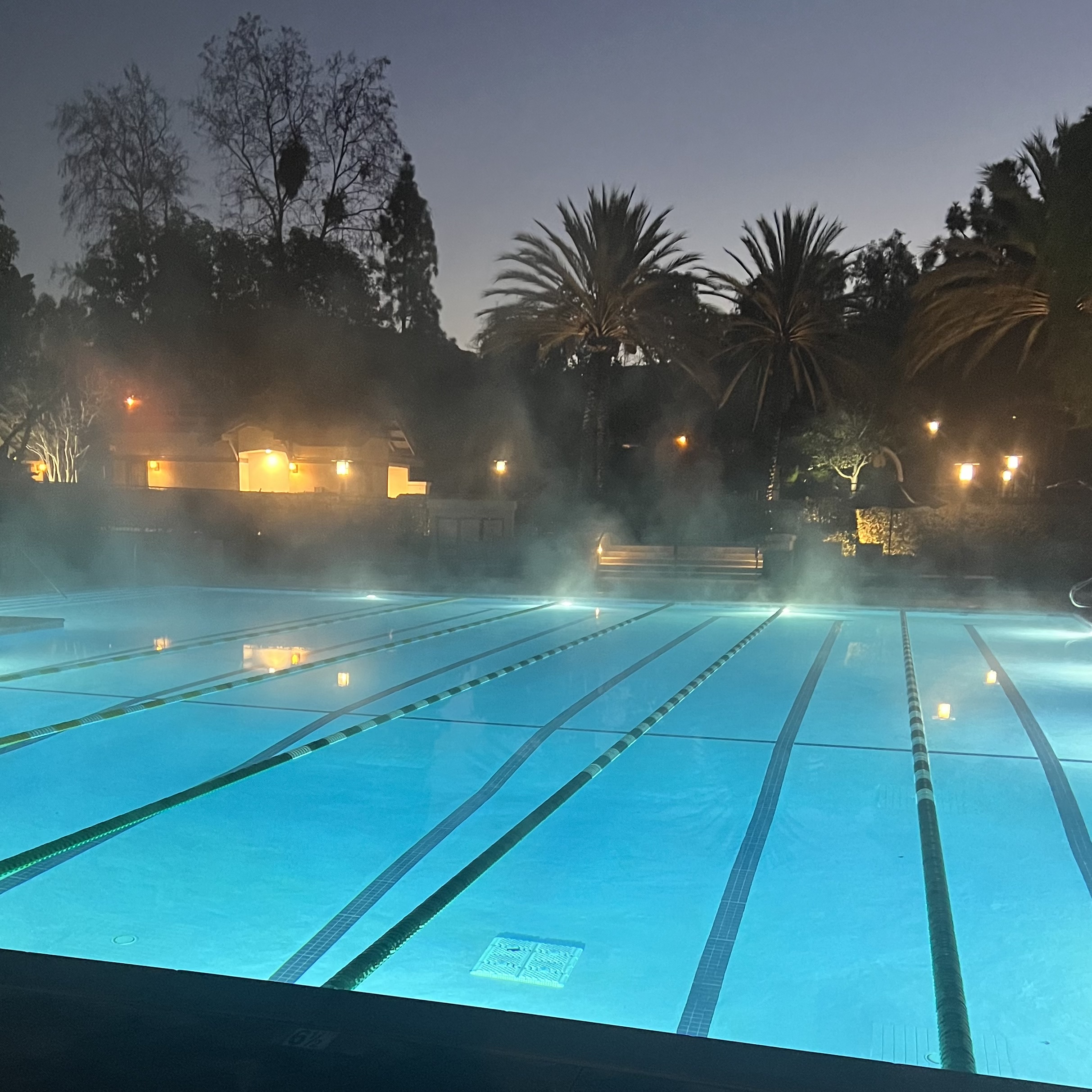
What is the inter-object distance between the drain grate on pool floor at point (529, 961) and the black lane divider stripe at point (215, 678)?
2.92 m

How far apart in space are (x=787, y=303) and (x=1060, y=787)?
1970 centimetres

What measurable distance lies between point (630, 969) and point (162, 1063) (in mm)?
1544

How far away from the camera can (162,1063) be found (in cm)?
183

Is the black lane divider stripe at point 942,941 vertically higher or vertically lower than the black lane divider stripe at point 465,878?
lower

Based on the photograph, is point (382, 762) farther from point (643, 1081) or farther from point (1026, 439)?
point (1026, 439)

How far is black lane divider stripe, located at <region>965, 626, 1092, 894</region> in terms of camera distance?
4102 millimetres

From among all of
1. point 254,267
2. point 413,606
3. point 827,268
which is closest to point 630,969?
point 413,606

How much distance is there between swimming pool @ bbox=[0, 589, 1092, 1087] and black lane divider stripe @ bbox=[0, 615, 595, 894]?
22 mm

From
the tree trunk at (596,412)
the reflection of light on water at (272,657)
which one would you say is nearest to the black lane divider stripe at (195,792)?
the reflection of light on water at (272,657)

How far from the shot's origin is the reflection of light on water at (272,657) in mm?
8609

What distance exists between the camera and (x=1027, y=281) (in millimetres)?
19625

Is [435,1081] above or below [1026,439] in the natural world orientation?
below

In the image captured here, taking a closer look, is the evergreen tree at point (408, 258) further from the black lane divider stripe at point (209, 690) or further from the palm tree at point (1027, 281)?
the black lane divider stripe at point (209, 690)

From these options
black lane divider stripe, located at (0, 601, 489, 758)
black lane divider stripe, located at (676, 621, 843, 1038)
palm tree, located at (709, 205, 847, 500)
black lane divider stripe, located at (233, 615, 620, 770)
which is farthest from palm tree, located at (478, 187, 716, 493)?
black lane divider stripe, located at (676, 621, 843, 1038)
